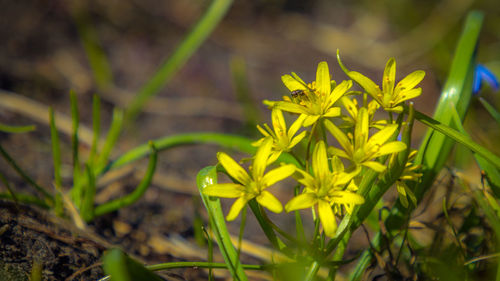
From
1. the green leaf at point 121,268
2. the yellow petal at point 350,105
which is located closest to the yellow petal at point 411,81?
the yellow petal at point 350,105

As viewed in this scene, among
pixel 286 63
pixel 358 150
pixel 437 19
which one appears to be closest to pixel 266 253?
pixel 358 150

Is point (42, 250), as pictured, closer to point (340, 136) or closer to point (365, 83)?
point (340, 136)

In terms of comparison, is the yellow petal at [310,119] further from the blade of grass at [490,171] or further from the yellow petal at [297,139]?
the blade of grass at [490,171]

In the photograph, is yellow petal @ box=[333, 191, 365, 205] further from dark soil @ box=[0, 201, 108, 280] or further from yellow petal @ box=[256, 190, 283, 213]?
dark soil @ box=[0, 201, 108, 280]

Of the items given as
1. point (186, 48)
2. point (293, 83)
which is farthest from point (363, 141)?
point (186, 48)

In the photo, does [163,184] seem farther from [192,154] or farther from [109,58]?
[109,58]

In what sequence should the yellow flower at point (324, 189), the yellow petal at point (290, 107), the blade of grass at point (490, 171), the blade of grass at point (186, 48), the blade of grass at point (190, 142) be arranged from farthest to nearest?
the blade of grass at point (186, 48), the blade of grass at point (190, 142), the blade of grass at point (490, 171), the yellow petal at point (290, 107), the yellow flower at point (324, 189)
